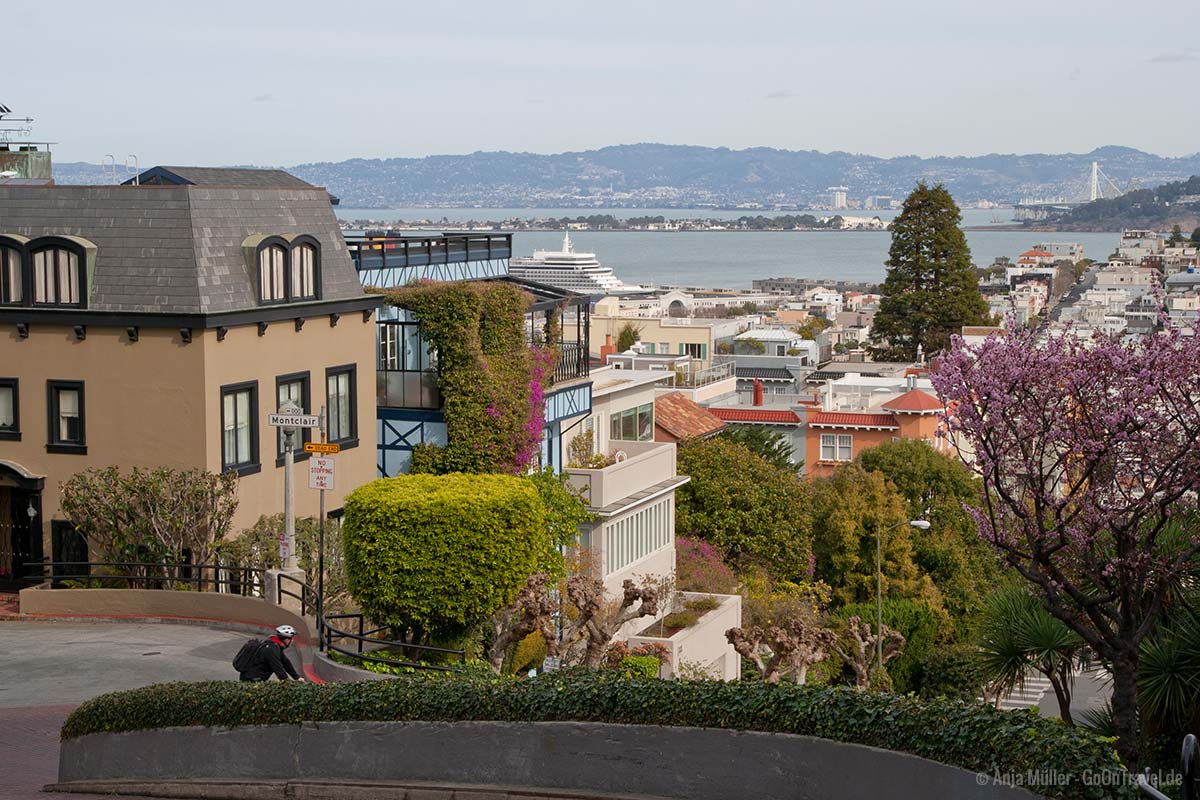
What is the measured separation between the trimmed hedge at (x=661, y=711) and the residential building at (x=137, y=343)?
1185cm

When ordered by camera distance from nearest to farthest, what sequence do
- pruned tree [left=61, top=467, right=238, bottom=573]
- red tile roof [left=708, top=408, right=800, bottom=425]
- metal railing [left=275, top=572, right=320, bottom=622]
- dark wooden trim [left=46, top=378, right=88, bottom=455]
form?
metal railing [left=275, top=572, right=320, bottom=622] → pruned tree [left=61, top=467, right=238, bottom=573] → dark wooden trim [left=46, top=378, right=88, bottom=455] → red tile roof [left=708, top=408, right=800, bottom=425]

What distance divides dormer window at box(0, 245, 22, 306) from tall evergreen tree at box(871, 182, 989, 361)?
66.7 metres

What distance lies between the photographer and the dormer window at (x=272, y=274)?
29141mm

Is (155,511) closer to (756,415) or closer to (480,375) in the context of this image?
(480,375)

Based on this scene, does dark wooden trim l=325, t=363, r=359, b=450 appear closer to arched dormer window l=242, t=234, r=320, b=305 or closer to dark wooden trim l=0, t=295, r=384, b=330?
arched dormer window l=242, t=234, r=320, b=305

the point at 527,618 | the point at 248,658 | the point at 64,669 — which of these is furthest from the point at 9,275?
the point at 248,658

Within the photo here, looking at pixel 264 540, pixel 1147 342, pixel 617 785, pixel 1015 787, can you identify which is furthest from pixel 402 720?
pixel 264 540

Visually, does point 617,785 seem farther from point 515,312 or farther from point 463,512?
point 515,312

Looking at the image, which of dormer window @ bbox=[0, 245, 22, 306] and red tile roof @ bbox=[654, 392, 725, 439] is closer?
dormer window @ bbox=[0, 245, 22, 306]

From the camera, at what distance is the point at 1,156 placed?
43.5 metres

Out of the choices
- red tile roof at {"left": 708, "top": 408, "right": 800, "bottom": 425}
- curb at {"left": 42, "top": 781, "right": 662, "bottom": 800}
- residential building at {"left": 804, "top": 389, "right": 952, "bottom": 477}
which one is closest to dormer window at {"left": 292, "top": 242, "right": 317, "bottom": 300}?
curb at {"left": 42, "top": 781, "right": 662, "bottom": 800}

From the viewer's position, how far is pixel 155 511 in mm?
26875

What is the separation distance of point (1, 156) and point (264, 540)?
20.8 m

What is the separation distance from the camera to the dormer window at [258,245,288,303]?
2914 centimetres
